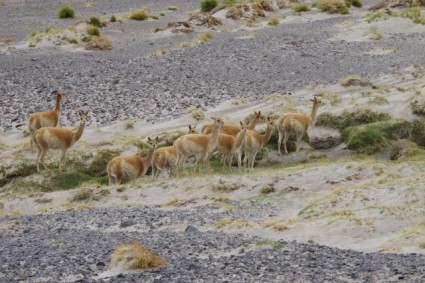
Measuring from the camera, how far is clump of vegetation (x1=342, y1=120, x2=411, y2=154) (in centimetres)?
2289

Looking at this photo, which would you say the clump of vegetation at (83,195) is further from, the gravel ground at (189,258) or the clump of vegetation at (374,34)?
the clump of vegetation at (374,34)

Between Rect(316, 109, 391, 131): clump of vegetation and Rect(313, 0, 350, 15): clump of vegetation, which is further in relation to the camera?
Rect(313, 0, 350, 15): clump of vegetation

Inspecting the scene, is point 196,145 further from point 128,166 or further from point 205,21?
point 205,21

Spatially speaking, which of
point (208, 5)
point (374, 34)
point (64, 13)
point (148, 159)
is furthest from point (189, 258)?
point (64, 13)

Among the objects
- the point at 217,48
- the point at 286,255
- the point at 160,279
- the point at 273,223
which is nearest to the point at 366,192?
the point at 273,223

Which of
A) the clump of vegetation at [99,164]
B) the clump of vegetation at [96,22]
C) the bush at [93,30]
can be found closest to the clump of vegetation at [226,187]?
the clump of vegetation at [99,164]

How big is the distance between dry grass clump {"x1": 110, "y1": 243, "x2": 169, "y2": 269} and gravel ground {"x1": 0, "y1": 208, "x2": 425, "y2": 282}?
17 cm

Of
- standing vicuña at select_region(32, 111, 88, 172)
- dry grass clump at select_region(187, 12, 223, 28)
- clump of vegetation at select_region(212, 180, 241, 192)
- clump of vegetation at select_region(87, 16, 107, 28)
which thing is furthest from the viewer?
clump of vegetation at select_region(87, 16, 107, 28)

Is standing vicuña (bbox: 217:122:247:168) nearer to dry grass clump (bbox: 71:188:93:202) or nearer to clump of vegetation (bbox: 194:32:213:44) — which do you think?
dry grass clump (bbox: 71:188:93:202)

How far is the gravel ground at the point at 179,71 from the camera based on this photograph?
29172 millimetres

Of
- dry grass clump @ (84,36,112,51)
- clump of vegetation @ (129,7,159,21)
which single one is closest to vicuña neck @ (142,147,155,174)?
dry grass clump @ (84,36,112,51)

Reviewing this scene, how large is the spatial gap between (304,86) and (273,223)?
15.5 m

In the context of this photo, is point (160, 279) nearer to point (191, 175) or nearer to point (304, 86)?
point (191, 175)

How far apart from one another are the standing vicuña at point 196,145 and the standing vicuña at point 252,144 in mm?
841
